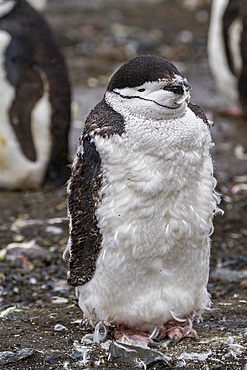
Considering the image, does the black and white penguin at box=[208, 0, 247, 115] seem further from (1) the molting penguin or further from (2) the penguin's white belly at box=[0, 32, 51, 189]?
(1) the molting penguin

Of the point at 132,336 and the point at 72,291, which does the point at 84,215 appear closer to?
the point at 132,336

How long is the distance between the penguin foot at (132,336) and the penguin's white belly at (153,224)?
0.17 ft

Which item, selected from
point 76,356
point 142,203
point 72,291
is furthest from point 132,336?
point 72,291

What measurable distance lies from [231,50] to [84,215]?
17.0 ft

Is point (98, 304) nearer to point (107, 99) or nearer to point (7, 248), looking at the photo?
point (107, 99)

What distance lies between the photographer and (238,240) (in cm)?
494

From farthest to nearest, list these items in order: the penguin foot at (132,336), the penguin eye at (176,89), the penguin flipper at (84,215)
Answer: the penguin foot at (132,336), the penguin flipper at (84,215), the penguin eye at (176,89)

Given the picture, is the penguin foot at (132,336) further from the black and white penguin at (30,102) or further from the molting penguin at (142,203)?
the black and white penguin at (30,102)

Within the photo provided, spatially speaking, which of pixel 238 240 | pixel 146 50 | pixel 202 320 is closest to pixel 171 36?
pixel 146 50

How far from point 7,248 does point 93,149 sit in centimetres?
194

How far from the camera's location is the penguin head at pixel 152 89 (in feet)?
9.21

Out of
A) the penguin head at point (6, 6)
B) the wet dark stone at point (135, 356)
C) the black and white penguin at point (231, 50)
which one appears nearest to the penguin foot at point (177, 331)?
the wet dark stone at point (135, 356)

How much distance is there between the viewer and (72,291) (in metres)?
4.19

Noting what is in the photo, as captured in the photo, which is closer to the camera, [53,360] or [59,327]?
[53,360]
